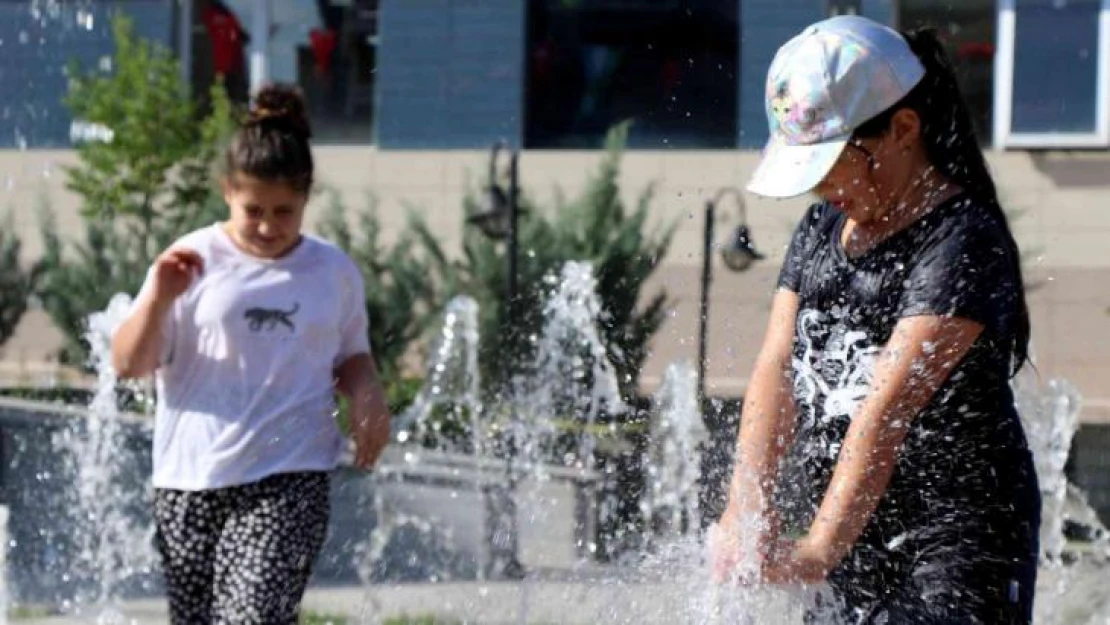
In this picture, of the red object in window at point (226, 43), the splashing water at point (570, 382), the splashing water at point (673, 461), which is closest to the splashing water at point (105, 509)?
the splashing water at point (570, 382)

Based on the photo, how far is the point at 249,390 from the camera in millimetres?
3656

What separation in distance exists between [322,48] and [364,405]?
9.37 meters

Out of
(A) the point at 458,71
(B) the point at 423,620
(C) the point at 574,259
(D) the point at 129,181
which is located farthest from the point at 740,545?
(A) the point at 458,71

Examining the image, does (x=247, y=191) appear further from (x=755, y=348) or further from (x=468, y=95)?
(x=468, y=95)

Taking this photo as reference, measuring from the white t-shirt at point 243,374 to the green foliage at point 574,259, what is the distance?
5.97 m

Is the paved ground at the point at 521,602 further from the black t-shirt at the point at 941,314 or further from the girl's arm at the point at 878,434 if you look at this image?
the girl's arm at the point at 878,434

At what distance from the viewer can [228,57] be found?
1295 cm

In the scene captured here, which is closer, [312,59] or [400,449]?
[400,449]

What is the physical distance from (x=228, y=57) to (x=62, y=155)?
1251 mm

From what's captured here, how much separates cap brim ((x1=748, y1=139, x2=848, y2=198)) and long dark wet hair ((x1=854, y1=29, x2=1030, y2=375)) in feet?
0.16

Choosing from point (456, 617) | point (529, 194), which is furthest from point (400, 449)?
point (529, 194)

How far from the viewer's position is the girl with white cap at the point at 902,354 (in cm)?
244

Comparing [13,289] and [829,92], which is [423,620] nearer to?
[829,92]

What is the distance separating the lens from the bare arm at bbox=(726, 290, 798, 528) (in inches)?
102
